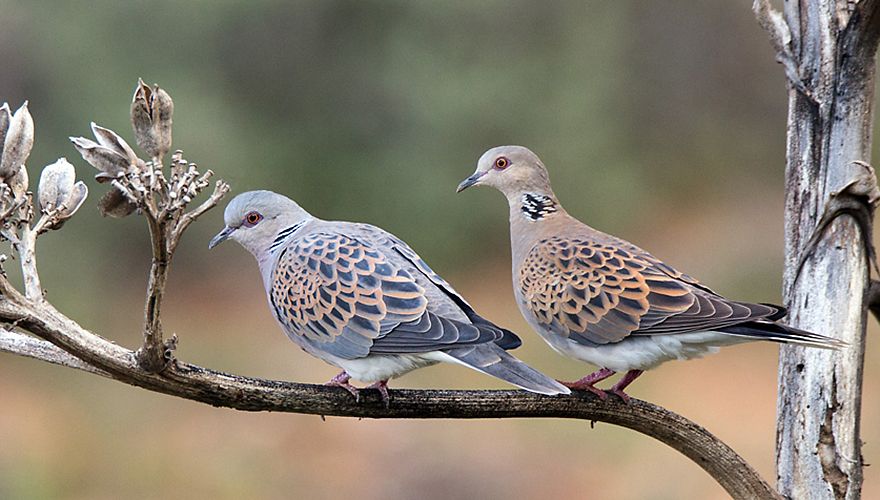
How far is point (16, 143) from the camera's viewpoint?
61.8 inches

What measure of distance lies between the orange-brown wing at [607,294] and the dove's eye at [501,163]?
218 mm

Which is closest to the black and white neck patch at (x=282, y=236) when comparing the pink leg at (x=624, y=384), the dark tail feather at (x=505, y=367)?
the dark tail feather at (x=505, y=367)

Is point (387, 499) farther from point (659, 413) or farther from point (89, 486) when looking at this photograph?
point (659, 413)

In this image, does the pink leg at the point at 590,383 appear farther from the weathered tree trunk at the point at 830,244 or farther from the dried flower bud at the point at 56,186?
the dried flower bud at the point at 56,186

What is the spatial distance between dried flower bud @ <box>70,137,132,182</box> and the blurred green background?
13.0ft

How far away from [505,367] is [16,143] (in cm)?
91

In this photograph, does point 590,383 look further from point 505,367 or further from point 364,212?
point 364,212

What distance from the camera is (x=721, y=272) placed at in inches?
263

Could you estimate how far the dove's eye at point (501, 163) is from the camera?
7.93 feet

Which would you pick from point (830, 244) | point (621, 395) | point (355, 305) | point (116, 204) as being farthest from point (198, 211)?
point (830, 244)

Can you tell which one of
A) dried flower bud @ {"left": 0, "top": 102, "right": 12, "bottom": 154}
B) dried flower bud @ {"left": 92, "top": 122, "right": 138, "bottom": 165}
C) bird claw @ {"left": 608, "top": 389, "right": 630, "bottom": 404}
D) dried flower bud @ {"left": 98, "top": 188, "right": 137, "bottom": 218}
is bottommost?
dried flower bud @ {"left": 98, "top": 188, "right": 137, "bottom": 218}

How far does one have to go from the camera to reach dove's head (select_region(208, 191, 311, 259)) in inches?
95.0

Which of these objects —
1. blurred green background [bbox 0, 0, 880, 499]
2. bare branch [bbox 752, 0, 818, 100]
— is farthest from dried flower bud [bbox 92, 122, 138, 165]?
blurred green background [bbox 0, 0, 880, 499]

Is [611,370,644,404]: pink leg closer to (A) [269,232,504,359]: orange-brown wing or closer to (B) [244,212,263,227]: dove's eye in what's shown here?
(A) [269,232,504,359]: orange-brown wing
